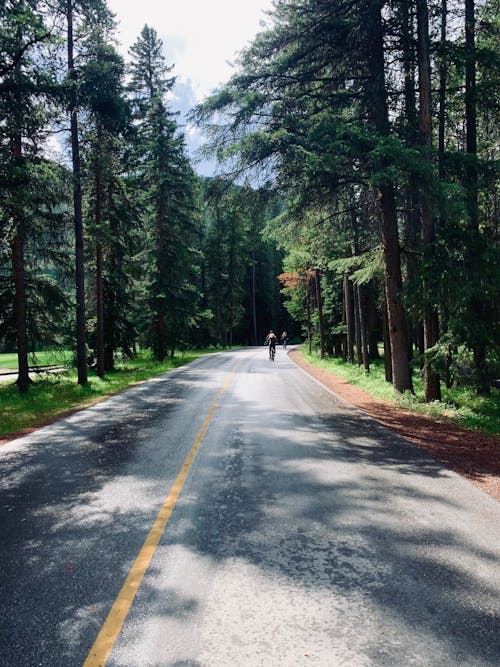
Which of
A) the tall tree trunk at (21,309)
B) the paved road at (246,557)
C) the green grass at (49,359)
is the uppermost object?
the tall tree trunk at (21,309)

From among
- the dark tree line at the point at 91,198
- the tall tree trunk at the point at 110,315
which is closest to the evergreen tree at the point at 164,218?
the dark tree line at the point at 91,198

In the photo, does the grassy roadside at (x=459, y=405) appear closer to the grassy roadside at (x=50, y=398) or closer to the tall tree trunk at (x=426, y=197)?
the tall tree trunk at (x=426, y=197)

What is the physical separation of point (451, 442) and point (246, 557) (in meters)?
6.25

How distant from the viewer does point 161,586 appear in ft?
12.7

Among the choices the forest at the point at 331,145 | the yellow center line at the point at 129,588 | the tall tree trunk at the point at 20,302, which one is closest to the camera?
the yellow center line at the point at 129,588

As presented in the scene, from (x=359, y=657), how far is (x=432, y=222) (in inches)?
467

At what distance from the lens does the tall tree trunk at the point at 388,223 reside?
43.9 feet

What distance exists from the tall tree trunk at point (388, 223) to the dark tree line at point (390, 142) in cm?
3

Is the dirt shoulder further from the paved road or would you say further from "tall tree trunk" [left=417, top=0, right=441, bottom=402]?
"tall tree trunk" [left=417, top=0, right=441, bottom=402]

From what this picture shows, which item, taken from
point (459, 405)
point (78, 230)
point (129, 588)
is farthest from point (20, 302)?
point (129, 588)

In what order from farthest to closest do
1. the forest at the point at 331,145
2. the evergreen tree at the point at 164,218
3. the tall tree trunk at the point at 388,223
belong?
the evergreen tree at the point at 164,218 < the tall tree trunk at the point at 388,223 < the forest at the point at 331,145

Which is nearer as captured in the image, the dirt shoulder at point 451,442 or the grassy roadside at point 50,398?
the dirt shoulder at point 451,442

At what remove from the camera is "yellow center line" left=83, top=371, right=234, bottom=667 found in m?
3.06

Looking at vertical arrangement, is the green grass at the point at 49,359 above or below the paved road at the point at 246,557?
above
